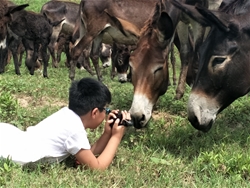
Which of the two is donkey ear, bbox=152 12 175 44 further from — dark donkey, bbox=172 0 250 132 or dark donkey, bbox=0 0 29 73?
dark donkey, bbox=0 0 29 73

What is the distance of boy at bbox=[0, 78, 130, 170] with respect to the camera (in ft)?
10.8

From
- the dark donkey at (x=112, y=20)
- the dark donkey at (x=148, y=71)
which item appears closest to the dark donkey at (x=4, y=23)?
the dark donkey at (x=112, y=20)

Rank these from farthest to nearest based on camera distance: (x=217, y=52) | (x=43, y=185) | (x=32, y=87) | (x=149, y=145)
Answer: (x=32, y=87), (x=149, y=145), (x=217, y=52), (x=43, y=185)

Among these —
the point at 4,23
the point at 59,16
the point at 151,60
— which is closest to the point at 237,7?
the point at 151,60

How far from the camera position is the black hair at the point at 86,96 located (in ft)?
11.2

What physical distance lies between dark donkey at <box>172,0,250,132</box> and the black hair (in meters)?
0.99

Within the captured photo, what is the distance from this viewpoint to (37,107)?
5.48 metres

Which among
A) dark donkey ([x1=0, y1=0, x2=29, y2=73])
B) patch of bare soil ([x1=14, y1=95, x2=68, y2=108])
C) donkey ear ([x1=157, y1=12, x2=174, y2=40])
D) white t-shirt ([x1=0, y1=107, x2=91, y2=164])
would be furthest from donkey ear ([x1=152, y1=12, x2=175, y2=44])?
dark donkey ([x1=0, y1=0, x2=29, y2=73])

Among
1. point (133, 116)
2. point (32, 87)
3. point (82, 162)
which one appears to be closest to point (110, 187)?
point (82, 162)

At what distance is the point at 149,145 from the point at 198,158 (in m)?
0.67

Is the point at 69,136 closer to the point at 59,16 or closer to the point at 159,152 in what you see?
the point at 159,152

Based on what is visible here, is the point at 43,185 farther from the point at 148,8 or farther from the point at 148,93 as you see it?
the point at 148,8

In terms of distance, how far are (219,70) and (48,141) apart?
5.90ft

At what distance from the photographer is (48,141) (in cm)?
334
